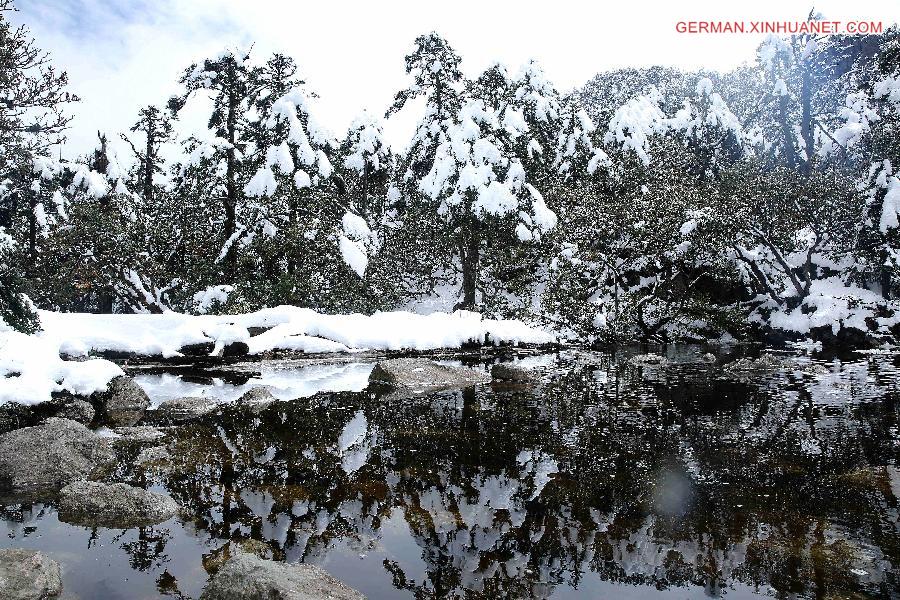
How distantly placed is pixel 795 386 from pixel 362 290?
16.2 m

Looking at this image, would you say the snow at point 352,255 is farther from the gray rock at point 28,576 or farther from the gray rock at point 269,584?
the gray rock at point 269,584

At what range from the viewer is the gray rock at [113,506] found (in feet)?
18.0

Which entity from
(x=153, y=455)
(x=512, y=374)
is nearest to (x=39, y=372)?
(x=153, y=455)

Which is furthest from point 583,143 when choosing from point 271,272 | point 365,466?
point 365,466

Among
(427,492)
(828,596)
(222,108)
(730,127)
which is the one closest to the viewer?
(828,596)

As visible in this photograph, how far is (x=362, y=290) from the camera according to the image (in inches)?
971

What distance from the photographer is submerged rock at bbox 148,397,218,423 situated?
9703 mm

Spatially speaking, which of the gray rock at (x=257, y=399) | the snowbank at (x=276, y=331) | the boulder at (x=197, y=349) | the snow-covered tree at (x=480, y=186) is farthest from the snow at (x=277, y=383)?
the snow-covered tree at (x=480, y=186)

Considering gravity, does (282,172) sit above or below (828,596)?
above

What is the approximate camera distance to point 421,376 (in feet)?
43.9

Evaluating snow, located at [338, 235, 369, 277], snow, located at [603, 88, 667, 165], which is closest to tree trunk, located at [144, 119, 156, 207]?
snow, located at [338, 235, 369, 277]

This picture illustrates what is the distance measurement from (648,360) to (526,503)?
12206 mm

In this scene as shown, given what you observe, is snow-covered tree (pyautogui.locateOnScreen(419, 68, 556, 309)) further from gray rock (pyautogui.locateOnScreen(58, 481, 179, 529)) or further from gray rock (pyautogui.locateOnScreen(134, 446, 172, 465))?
gray rock (pyautogui.locateOnScreen(58, 481, 179, 529))

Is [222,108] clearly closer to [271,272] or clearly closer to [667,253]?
[271,272]
